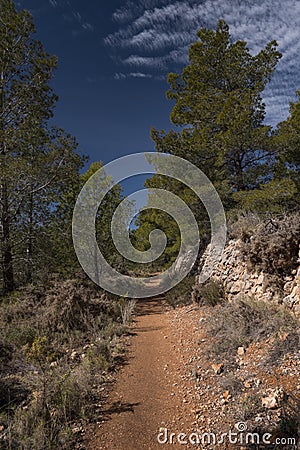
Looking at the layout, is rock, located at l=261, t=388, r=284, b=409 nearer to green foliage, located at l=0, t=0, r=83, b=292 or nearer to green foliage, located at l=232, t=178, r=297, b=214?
green foliage, located at l=232, t=178, r=297, b=214

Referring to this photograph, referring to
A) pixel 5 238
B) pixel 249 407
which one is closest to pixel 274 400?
pixel 249 407

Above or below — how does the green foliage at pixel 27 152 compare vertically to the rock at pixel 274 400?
above

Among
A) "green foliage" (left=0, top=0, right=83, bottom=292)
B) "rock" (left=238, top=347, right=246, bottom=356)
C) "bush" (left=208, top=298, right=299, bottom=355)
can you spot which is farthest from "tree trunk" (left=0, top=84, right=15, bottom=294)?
"rock" (left=238, top=347, right=246, bottom=356)

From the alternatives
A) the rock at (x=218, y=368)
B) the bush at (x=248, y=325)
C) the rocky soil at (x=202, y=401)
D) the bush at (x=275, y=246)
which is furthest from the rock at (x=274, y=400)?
the bush at (x=275, y=246)

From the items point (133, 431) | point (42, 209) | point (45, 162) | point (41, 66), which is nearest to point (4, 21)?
point (41, 66)

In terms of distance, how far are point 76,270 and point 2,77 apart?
7.68 m

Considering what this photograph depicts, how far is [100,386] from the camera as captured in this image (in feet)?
14.9

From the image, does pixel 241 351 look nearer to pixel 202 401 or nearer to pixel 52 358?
pixel 202 401

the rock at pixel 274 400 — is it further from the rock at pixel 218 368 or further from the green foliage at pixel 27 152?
the green foliage at pixel 27 152

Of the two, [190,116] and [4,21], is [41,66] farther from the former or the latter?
[190,116]

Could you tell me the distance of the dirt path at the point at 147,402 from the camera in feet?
10.6

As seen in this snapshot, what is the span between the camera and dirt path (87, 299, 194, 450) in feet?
10.6

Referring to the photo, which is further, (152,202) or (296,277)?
(152,202)

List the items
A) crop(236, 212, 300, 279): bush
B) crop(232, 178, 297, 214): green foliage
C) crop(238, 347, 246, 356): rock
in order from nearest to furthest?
crop(238, 347, 246, 356): rock → crop(236, 212, 300, 279): bush → crop(232, 178, 297, 214): green foliage
